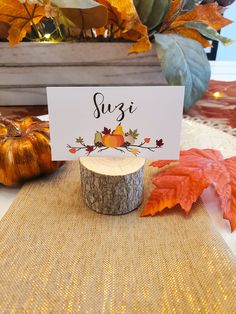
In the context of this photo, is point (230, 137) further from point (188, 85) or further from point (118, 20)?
point (118, 20)

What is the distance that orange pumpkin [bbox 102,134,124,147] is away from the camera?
0.42m

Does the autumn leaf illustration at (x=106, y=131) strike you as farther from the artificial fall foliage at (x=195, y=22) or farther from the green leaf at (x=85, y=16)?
the artificial fall foliage at (x=195, y=22)

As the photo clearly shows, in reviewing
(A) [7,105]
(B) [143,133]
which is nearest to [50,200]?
(B) [143,133]

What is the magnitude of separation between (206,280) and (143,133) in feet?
0.62

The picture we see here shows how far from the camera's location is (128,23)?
1.99ft

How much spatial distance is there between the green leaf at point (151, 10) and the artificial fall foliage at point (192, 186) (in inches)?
13.7

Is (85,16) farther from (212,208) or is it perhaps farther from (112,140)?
(212,208)

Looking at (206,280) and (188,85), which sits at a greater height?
(188,85)

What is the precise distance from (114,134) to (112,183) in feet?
0.21

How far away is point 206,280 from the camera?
1.07 feet

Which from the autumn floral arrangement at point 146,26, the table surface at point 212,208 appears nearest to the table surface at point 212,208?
the table surface at point 212,208

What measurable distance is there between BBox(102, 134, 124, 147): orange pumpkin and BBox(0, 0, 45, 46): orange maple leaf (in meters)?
0.35

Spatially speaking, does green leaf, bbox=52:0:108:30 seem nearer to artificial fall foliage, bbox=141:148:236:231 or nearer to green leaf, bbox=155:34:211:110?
green leaf, bbox=155:34:211:110

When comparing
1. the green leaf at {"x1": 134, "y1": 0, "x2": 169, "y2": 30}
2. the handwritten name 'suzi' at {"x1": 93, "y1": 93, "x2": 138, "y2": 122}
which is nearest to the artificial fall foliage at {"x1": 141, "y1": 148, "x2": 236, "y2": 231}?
the handwritten name 'suzi' at {"x1": 93, "y1": 93, "x2": 138, "y2": 122}
